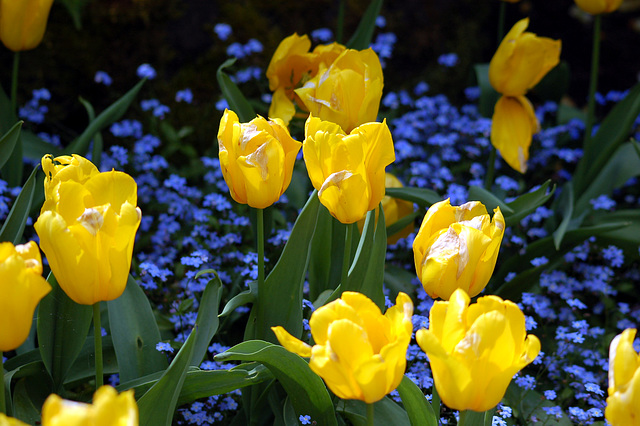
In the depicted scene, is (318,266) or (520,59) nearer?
(318,266)

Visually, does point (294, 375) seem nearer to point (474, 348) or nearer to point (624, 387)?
point (474, 348)

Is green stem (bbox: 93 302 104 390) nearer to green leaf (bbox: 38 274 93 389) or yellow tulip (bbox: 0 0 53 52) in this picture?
green leaf (bbox: 38 274 93 389)

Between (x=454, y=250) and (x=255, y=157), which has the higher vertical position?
(x=255, y=157)

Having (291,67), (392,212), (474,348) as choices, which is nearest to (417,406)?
(474,348)

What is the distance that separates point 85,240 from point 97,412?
39 centimetres

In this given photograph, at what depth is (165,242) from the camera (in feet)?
7.30

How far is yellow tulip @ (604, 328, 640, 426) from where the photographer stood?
92cm

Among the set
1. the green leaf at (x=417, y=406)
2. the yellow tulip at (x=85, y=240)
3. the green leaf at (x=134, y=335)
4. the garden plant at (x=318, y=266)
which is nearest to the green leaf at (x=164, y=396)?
the garden plant at (x=318, y=266)

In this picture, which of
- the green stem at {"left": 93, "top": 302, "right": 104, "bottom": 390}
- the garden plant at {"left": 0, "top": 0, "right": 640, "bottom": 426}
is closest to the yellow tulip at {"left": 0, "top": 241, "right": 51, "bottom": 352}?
the garden plant at {"left": 0, "top": 0, "right": 640, "bottom": 426}

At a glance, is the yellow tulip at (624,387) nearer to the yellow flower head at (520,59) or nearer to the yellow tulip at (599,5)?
the yellow flower head at (520,59)

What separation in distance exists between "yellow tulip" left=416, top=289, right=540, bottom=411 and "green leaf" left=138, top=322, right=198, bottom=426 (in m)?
0.46

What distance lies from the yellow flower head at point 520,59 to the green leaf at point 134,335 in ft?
4.51

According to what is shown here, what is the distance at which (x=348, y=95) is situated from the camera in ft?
5.31

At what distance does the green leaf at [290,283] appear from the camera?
151 cm
